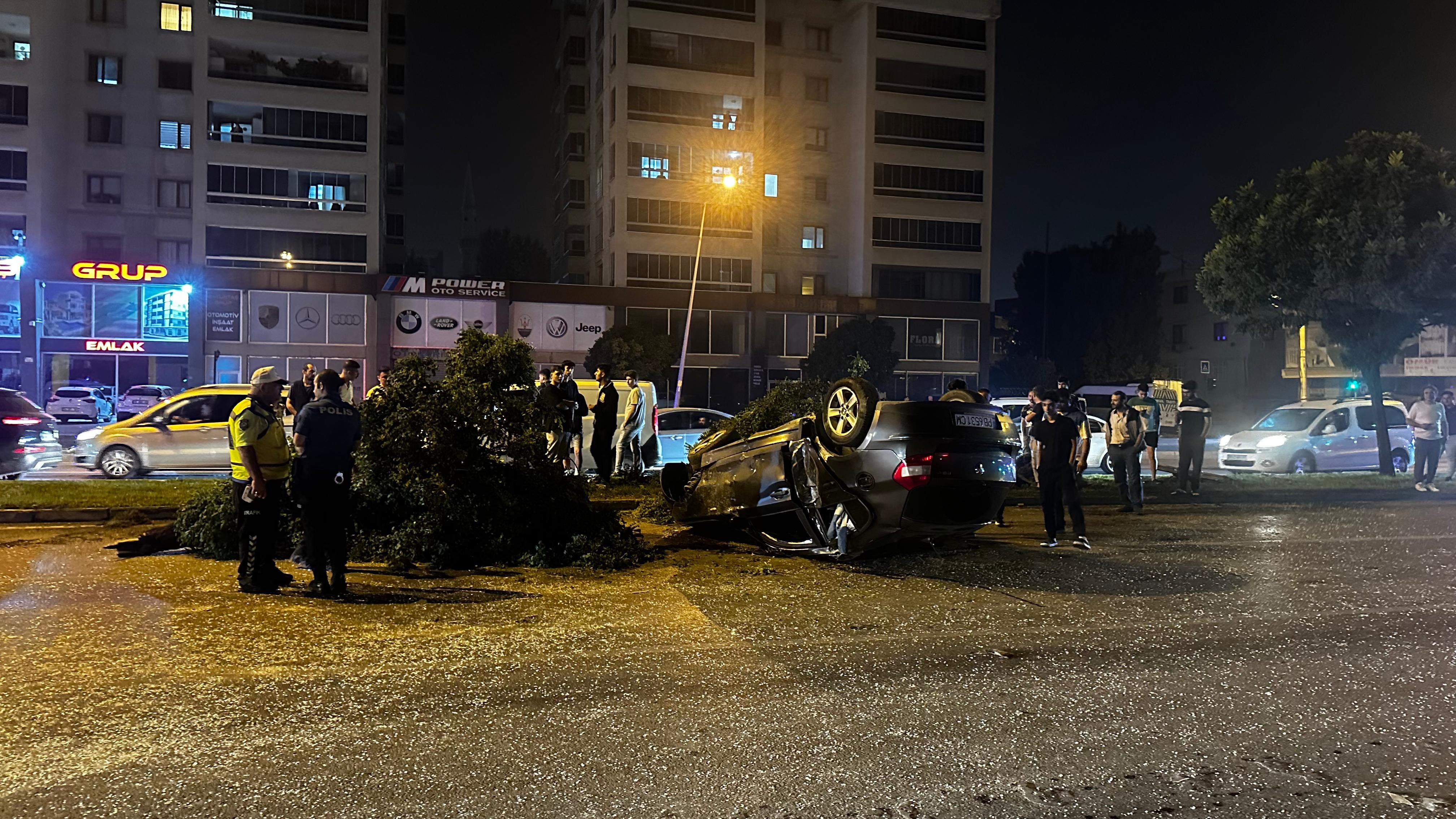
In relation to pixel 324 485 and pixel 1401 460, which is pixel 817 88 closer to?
pixel 1401 460

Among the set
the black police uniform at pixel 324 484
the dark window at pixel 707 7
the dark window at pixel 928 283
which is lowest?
the black police uniform at pixel 324 484

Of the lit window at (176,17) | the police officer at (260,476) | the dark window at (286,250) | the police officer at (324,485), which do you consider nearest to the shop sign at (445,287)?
the dark window at (286,250)

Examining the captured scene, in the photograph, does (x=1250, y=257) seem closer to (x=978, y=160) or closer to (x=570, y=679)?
(x=570, y=679)

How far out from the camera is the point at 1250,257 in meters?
21.2

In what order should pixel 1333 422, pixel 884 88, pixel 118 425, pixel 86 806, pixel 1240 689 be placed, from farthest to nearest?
pixel 884 88, pixel 1333 422, pixel 118 425, pixel 1240 689, pixel 86 806

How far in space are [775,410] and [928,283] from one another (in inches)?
1919

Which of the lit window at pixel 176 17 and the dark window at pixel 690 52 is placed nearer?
the lit window at pixel 176 17

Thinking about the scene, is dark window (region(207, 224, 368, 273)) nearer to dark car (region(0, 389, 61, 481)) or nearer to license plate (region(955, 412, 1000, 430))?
dark car (region(0, 389, 61, 481))

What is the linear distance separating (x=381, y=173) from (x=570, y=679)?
51.4 metres

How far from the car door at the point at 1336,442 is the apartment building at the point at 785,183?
33786 millimetres

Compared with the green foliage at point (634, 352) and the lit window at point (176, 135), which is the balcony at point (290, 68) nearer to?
the lit window at point (176, 135)

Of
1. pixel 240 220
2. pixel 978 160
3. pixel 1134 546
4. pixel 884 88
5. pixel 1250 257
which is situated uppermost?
pixel 884 88

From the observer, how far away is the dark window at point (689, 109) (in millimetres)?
54000

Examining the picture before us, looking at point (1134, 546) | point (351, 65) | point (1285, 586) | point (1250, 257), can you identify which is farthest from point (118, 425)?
point (351, 65)
